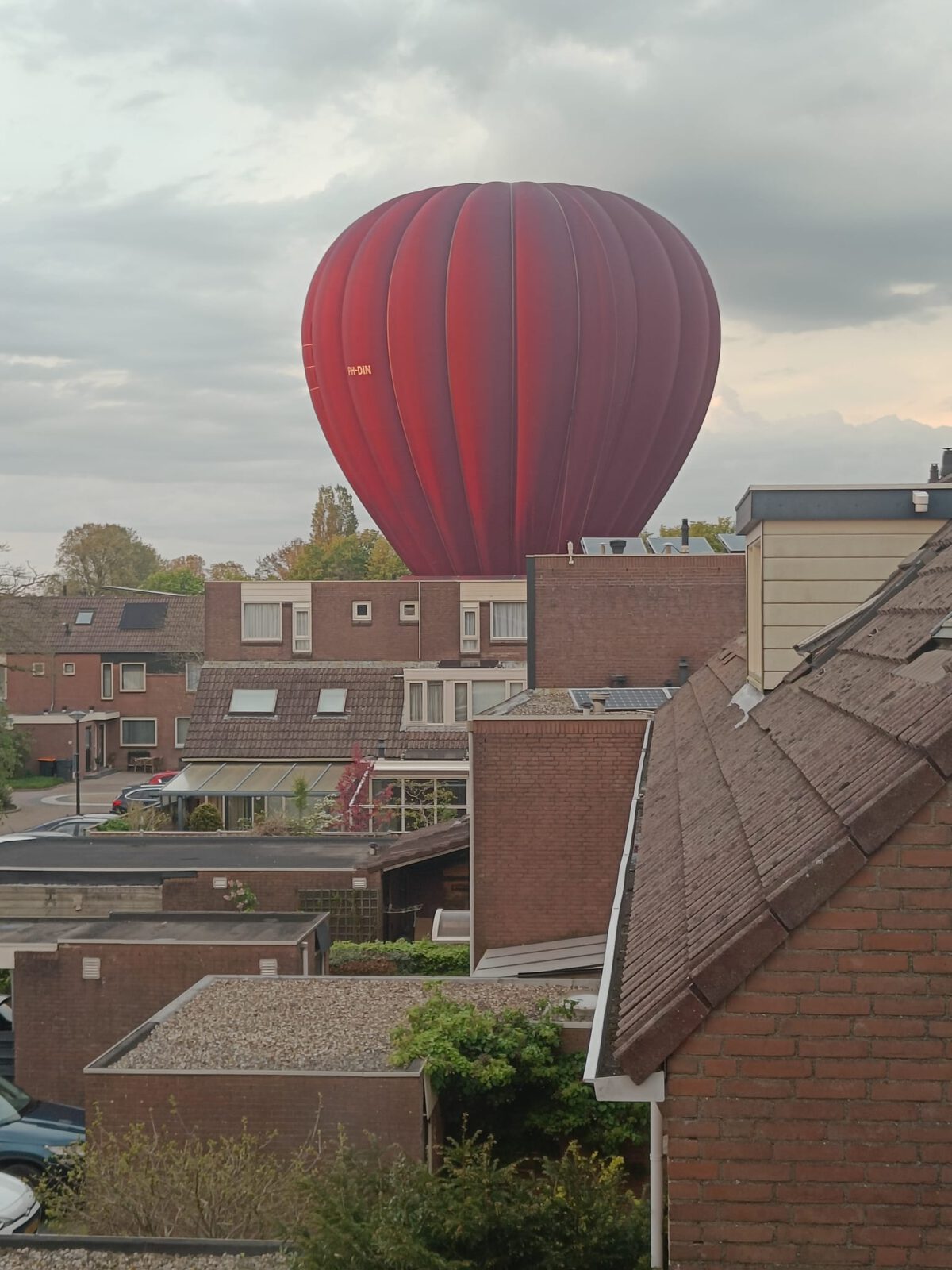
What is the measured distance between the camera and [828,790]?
5.54 m

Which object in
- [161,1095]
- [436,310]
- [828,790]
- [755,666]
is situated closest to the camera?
[828,790]

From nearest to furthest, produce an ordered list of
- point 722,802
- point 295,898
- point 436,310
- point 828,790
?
point 828,790
point 722,802
point 295,898
point 436,310

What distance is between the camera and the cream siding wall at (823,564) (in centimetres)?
1091

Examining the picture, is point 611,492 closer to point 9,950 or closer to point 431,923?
point 431,923

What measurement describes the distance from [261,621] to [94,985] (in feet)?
105

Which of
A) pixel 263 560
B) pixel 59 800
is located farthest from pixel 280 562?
pixel 59 800

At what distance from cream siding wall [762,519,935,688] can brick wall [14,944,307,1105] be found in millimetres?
9112

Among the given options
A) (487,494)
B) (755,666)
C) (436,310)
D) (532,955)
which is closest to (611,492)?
(487,494)

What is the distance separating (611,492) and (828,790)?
43.8 metres

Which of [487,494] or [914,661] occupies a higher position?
[487,494]

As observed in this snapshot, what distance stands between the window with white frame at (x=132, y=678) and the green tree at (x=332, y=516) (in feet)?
187

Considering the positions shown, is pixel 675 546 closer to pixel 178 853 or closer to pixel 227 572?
pixel 178 853

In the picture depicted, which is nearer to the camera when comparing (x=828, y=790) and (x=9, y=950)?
(x=828, y=790)

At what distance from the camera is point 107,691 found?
226 ft
